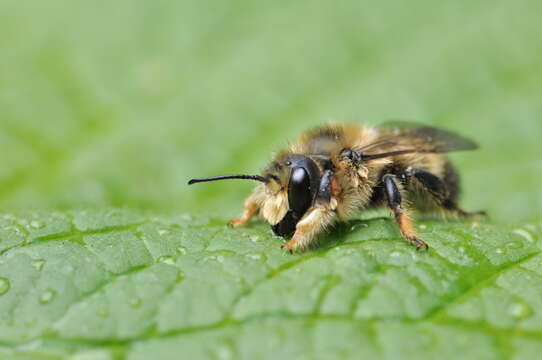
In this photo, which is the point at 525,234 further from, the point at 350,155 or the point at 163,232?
the point at 163,232

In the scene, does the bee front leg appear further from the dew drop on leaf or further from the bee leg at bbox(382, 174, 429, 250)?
the bee leg at bbox(382, 174, 429, 250)

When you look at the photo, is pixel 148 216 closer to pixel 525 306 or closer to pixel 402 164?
pixel 402 164

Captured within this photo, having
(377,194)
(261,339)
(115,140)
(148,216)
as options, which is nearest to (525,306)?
(261,339)

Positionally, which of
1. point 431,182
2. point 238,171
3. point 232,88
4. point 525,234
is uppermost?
point 232,88

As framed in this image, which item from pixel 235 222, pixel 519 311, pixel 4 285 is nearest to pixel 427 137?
pixel 235 222

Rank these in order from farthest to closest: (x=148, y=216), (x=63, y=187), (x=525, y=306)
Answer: (x=63, y=187), (x=148, y=216), (x=525, y=306)

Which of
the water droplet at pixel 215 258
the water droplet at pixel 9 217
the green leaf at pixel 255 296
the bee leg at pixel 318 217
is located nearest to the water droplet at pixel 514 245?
the green leaf at pixel 255 296

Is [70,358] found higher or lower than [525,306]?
higher

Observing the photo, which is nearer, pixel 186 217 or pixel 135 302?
pixel 135 302
